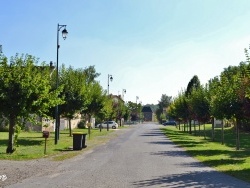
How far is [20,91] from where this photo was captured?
20.8 m

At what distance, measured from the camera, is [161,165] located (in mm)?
17078

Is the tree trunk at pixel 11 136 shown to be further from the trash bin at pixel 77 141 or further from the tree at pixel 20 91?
the trash bin at pixel 77 141

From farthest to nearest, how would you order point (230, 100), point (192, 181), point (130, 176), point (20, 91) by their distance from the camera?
point (230, 100) → point (20, 91) → point (130, 176) → point (192, 181)

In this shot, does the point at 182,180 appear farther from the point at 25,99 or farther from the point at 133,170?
the point at 25,99

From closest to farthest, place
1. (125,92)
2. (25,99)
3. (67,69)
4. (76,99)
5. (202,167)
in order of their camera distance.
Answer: (202,167)
(25,99)
(76,99)
(67,69)
(125,92)

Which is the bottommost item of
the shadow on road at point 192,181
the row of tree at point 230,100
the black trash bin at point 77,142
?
the shadow on road at point 192,181

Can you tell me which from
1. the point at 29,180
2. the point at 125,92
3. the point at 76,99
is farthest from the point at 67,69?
the point at 125,92

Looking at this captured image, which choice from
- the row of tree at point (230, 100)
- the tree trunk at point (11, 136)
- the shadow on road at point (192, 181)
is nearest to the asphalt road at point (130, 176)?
the shadow on road at point (192, 181)

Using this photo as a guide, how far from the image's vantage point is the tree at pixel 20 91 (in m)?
20.8

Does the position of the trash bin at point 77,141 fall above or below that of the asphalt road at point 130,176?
above

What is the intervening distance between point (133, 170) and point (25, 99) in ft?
27.6

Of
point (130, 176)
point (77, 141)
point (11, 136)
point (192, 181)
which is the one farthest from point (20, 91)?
point (192, 181)

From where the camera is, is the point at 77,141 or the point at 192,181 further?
the point at 77,141

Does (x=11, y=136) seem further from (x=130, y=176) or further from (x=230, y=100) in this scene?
(x=230, y=100)
